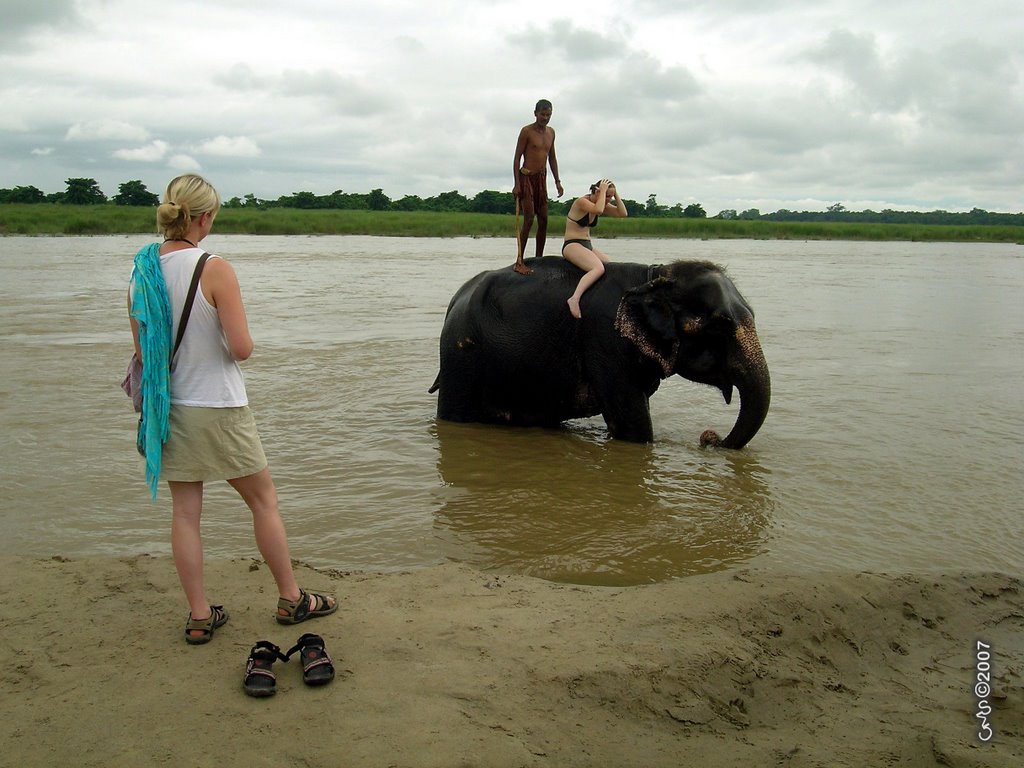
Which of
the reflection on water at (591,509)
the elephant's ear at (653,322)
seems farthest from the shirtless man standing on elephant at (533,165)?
the reflection on water at (591,509)

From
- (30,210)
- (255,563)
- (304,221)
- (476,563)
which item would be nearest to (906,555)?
(476,563)

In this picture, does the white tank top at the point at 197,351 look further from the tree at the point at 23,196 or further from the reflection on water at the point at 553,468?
the tree at the point at 23,196

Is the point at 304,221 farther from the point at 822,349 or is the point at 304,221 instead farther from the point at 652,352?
the point at 652,352

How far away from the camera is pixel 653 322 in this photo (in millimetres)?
7328

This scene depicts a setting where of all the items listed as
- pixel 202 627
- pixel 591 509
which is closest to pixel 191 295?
pixel 202 627

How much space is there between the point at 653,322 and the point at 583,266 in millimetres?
905

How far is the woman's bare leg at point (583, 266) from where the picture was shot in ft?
25.2

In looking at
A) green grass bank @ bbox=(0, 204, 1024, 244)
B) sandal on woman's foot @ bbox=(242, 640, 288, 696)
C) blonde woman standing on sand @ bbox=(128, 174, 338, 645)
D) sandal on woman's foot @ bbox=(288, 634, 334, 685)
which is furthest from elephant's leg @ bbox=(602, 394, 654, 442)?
green grass bank @ bbox=(0, 204, 1024, 244)

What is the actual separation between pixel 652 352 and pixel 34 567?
4.70 metres

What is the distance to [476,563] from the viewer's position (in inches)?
198

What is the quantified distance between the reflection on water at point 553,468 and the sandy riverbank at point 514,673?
0.60 metres

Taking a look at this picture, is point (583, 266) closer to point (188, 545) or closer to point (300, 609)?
point (300, 609)

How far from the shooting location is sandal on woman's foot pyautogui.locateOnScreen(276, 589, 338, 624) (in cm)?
390

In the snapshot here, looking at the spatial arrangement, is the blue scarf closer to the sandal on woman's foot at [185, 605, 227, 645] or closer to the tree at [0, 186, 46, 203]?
the sandal on woman's foot at [185, 605, 227, 645]
